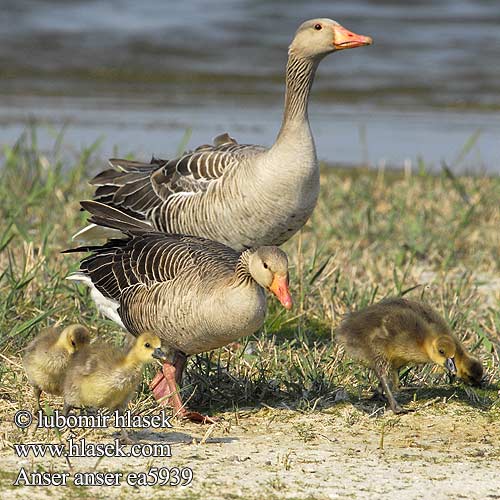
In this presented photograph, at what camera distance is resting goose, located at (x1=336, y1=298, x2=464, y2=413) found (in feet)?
17.8

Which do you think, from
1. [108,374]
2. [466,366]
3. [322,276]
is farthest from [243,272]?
[322,276]

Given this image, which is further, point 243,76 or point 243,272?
point 243,76

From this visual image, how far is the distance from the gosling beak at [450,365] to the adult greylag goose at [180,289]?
87cm

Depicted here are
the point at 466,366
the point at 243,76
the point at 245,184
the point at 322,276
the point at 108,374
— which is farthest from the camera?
the point at 243,76

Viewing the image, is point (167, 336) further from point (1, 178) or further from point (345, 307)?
point (1, 178)

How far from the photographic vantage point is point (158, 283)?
18.3 feet

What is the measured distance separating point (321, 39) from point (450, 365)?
2830 mm

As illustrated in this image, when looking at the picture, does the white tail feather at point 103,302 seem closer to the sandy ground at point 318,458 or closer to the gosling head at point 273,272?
the sandy ground at point 318,458

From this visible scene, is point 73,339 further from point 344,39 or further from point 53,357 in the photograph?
point 344,39

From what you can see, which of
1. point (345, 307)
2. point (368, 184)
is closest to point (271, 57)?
point (368, 184)

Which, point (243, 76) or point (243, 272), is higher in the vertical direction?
point (243, 272)

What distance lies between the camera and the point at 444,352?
17.6 feet

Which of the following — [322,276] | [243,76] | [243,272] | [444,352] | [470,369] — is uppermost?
[243,272]

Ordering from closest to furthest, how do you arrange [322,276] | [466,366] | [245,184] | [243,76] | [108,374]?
1. [108,374]
2. [466,366]
3. [245,184]
4. [322,276]
5. [243,76]
